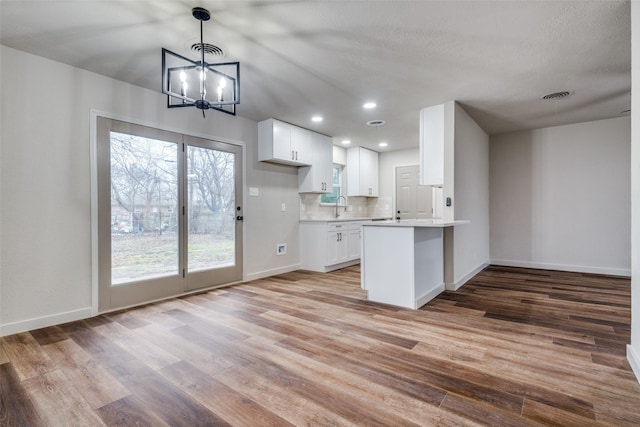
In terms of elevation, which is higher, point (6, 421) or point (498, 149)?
point (498, 149)

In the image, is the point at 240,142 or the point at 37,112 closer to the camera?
the point at 37,112

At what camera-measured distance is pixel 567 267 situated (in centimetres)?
529

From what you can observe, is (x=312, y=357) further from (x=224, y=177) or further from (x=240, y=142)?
(x=240, y=142)

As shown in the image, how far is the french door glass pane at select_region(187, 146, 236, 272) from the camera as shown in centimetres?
399

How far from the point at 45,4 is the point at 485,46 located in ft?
11.0

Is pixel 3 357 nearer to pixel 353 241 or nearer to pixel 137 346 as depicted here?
pixel 137 346

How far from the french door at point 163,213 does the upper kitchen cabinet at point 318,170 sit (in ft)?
4.44

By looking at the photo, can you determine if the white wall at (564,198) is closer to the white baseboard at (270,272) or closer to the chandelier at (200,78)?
the white baseboard at (270,272)

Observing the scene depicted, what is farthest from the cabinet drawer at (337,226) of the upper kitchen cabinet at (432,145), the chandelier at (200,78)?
the chandelier at (200,78)

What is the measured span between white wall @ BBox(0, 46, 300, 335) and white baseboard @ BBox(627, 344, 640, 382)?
4437mm

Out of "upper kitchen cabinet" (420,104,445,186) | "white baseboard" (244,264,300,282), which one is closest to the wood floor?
"white baseboard" (244,264,300,282)

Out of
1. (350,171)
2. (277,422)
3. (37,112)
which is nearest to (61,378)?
(277,422)

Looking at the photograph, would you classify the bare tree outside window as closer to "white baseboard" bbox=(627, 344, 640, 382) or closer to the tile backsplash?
the tile backsplash

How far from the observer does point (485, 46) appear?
2.69 meters
